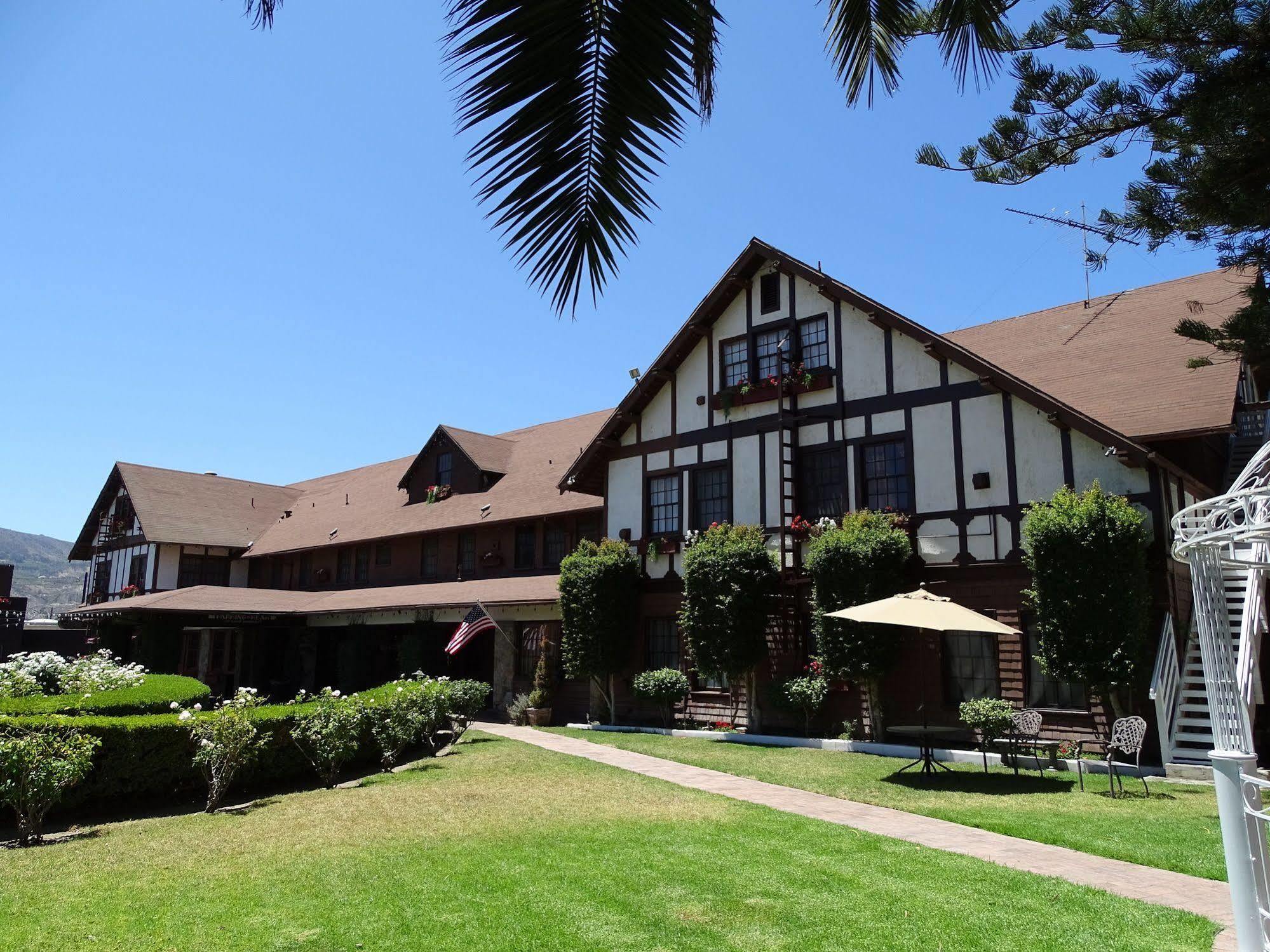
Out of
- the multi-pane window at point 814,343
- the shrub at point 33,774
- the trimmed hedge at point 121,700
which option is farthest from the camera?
the multi-pane window at point 814,343

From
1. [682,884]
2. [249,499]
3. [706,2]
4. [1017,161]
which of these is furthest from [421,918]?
[249,499]

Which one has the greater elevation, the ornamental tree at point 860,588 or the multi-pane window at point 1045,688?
the ornamental tree at point 860,588

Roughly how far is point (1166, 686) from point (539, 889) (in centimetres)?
1053

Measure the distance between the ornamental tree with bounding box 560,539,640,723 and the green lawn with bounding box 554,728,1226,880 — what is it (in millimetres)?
3887

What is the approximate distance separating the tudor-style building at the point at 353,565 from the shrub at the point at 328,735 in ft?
28.6

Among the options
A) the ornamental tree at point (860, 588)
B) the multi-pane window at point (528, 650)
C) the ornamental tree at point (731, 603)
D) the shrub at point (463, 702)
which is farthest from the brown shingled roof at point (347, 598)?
the ornamental tree at point (860, 588)

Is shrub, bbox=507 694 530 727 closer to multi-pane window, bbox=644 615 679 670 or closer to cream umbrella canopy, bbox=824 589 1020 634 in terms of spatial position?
multi-pane window, bbox=644 615 679 670

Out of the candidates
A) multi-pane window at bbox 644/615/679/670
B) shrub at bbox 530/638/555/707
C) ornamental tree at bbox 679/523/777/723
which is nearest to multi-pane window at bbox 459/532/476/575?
shrub at bbox 530/638/555/707

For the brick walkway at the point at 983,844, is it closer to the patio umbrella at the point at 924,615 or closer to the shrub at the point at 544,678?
the patio umbrella at the point at 924,615

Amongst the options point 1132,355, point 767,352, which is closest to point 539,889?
point 767,352

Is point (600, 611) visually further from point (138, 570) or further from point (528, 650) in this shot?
point (138, 570)

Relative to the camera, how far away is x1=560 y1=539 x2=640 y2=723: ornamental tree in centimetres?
2034

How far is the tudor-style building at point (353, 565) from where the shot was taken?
81.6 feet

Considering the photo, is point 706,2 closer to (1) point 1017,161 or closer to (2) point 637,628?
(1) point 1017,161
